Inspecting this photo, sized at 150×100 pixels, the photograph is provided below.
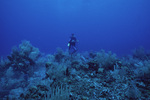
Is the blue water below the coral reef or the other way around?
the other way around

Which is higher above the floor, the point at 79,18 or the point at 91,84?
the point at 79,18

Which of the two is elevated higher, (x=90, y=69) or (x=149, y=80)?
(x=90, y=69)

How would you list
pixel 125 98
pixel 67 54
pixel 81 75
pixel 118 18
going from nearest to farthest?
pixel 125 98, pixel 81 75, pixel 67 54, pixel 118 18

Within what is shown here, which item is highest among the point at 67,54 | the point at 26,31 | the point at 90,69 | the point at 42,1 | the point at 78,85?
the point at 42,1

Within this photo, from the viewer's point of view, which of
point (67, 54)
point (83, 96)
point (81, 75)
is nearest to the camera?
point (83, 96)

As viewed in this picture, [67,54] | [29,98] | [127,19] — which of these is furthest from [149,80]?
[127,19]

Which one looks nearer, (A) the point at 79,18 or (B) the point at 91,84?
(B) the point at 91,84

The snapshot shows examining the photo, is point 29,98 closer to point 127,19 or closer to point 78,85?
point 78,85

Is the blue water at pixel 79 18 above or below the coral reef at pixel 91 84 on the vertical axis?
above

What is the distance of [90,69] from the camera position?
472 centimetres

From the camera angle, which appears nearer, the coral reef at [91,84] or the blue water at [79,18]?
the coral reef at [91,84]

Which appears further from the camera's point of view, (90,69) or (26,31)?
(26,31)

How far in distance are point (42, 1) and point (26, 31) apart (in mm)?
81659

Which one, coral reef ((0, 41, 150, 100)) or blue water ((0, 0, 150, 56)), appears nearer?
coral reef ((0, 41, 150, 100))
